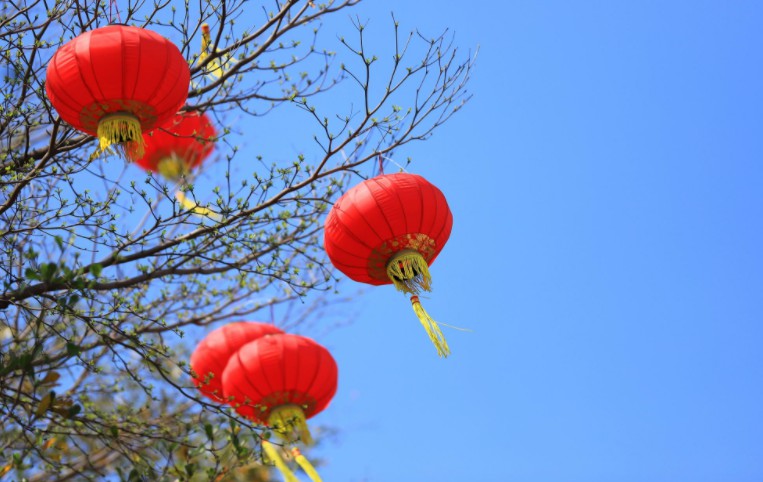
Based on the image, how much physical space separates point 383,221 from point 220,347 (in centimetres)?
221

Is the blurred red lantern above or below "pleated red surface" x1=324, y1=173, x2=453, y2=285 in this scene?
above

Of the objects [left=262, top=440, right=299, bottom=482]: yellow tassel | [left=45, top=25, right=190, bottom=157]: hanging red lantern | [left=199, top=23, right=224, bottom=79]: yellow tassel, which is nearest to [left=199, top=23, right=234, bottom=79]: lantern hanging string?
Result: [left=199, top=23, right=224, bottom=79]: yellow tassel

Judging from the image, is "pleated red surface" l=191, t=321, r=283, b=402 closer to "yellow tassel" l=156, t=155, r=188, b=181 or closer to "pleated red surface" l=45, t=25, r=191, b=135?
"yellow tassel" l=156, t=155, r=188, b=181

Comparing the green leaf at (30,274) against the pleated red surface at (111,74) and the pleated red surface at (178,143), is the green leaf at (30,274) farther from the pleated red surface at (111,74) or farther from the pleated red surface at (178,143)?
the pleated red surface at (178,143)

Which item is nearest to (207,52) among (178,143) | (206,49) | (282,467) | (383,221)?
(206,49)

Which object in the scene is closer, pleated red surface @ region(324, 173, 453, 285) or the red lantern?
pleated red surface @ region(324, 173, 453, 285)

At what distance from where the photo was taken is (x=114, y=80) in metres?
3.96

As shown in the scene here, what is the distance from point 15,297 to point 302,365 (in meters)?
2.01

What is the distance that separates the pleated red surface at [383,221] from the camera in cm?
434

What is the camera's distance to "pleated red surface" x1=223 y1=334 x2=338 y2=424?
5621 mm

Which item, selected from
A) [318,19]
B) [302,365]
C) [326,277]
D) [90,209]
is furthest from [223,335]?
[318,19]

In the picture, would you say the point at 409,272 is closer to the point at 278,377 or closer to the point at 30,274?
the point at 278,377

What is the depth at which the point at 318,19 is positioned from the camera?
18.9 feet

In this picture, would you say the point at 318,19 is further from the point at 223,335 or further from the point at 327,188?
→ the point at 223,335
